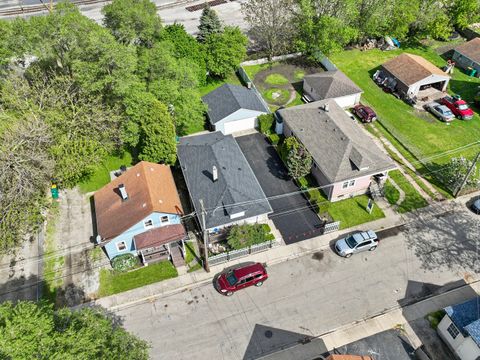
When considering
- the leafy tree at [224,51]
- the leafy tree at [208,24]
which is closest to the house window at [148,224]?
the leafy tree at [224,51]

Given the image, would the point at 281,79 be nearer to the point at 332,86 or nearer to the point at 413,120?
the point at 332,86

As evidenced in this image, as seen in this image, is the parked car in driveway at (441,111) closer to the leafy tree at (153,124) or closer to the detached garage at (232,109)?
the detached garage at (232,109)

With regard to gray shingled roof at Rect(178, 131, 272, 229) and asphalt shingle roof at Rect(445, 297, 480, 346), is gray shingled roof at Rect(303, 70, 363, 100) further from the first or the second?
asphalt shingle roof at Rect(445, 297, 480, 346)

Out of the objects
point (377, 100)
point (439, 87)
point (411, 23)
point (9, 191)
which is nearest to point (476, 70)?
point (439, 87)

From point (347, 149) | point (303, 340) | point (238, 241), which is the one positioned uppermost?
point (347, 149)

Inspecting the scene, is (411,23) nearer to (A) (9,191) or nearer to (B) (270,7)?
(B) (270,7)
